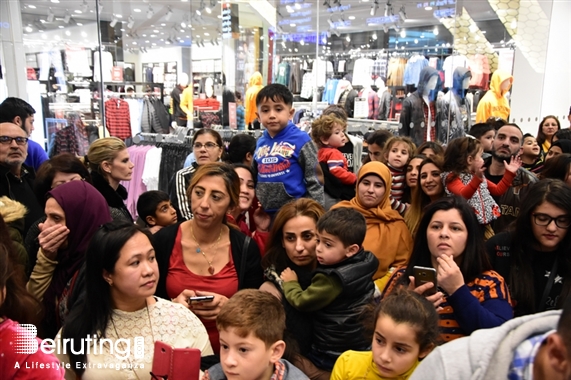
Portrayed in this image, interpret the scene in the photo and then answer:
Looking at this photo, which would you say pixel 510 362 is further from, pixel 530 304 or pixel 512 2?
pixel 512 2

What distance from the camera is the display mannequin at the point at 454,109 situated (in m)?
6.55

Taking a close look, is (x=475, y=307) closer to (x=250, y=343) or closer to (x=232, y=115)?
(x=250, y=343)

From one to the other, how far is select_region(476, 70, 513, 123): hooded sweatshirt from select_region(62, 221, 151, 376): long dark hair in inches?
248

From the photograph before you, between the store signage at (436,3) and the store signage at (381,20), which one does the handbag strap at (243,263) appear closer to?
the store signage at (436,3)

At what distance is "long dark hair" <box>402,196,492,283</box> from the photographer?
211 centimetres

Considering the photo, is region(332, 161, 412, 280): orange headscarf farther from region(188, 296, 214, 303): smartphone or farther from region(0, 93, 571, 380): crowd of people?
region(188, 296, 214, 303): smartphone

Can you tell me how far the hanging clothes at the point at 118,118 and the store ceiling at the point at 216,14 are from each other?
1511 millimetres

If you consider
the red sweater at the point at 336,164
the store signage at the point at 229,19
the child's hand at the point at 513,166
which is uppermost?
the store signage at the point at 229,19

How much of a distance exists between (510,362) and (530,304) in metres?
1.47

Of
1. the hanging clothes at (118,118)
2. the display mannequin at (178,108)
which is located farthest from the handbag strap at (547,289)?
the display mannequin at (178,108)

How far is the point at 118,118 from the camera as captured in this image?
24.5ft

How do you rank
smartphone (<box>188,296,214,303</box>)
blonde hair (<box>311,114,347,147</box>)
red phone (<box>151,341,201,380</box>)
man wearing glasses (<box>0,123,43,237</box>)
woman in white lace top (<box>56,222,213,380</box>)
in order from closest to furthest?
red phone (<box>151,341,201,380</box>) → woman in white lace top (<box>56,222,213,380</box>) → smartphone (<box>188,296,214,303</box>) → man wearing glasses (<box>0,123,43,237</box>) → blonde hair (<box>311,114,347,147</box>)

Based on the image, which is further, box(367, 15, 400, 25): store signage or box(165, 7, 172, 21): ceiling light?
box(165, 7, 172, 21): ceiling light

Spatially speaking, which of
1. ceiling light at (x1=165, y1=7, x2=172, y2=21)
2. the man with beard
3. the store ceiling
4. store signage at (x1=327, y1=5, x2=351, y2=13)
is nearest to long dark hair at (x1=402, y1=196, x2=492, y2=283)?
the man with beard
